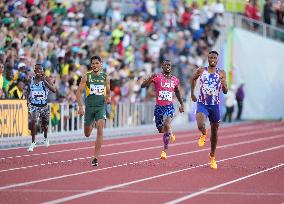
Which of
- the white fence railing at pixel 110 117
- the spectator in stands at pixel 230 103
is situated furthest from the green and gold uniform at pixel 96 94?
the spectator in stands at pixel 230 103

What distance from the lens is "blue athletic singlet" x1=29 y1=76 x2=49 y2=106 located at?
22.0 metres

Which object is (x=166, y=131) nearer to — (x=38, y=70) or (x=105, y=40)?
(x=38, y=70)

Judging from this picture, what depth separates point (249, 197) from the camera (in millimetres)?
12656

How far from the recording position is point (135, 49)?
34.2m

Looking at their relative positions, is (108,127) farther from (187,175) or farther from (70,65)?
(187,175)

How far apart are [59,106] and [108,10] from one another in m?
8.66

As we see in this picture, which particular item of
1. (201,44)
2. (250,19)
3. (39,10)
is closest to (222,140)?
(39,10)

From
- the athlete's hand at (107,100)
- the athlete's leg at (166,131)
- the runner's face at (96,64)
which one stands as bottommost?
the athlete's leg at (166,131)

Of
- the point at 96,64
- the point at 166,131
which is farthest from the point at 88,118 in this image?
the point at 166,131

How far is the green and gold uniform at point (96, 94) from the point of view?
1789cm

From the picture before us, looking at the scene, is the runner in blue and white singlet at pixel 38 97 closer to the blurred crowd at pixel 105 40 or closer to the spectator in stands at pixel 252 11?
the blurred crowd at pixel 105 40

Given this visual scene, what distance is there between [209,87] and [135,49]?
16702 millimetres

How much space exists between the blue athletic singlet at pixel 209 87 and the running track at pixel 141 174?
1.25 m

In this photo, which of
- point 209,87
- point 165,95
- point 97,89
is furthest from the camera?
point 165,95
